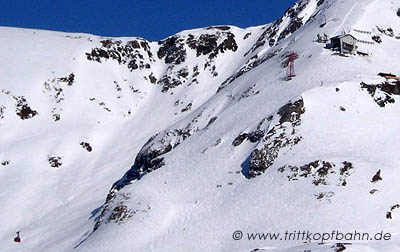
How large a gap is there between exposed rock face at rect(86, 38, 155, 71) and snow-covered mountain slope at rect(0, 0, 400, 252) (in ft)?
1.21

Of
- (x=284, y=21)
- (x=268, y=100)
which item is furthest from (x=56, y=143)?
(x=284, y=21)

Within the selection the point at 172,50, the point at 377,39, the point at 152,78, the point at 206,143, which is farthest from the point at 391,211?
the point at 172,50

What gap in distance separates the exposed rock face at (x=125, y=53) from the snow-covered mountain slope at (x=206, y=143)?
0.37 meters

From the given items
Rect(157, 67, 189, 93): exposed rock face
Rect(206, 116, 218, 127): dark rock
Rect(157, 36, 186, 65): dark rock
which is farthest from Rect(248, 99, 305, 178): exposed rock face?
Rect(157, 36, 186, 65): dark rock

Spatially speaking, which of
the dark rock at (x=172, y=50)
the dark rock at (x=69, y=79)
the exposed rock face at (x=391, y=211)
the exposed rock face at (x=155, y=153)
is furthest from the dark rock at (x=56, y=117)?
the exposed rock face at (x=391, y=211)

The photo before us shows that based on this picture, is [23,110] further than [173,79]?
No

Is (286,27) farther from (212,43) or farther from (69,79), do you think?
(69,79)

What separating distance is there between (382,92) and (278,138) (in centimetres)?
1092

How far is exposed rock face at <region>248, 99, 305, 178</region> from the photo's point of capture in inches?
1797

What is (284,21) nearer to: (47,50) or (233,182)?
(47,50)

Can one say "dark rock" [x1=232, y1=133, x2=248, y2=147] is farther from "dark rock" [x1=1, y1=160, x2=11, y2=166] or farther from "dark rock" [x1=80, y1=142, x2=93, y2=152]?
"dark rock" [x1=1, y1=160, x2=11, y2=166]

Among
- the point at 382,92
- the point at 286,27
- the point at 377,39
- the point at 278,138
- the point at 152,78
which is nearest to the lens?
the point at 278,138

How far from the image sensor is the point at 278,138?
47.1 m

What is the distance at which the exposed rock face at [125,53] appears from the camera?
99.8 m
